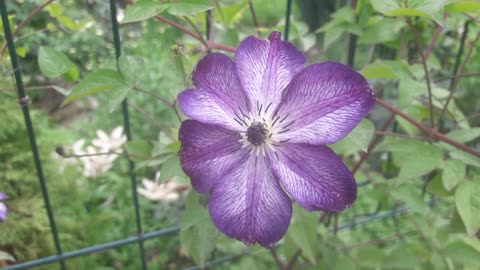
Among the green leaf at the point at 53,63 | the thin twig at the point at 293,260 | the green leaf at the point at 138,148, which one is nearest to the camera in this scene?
the green leaf at the point at 53,63

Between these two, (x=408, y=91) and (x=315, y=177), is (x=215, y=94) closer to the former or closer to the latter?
(x=315, y=177)

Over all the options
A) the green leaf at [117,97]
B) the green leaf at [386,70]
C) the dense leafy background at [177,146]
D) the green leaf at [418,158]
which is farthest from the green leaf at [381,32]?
the green leaf at [117,97]

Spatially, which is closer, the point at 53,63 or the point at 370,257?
the point at 53,63

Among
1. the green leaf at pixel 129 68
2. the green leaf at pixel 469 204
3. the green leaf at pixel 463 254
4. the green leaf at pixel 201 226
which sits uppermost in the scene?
the green leaf at pixel 129 68

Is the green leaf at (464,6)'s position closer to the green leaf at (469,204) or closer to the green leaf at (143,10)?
the green leaf at (469,204)

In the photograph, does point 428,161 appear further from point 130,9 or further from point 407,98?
point 130,9

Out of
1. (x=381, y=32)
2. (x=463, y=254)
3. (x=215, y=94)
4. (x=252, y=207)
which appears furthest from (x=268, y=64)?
(x=463, y=254)
